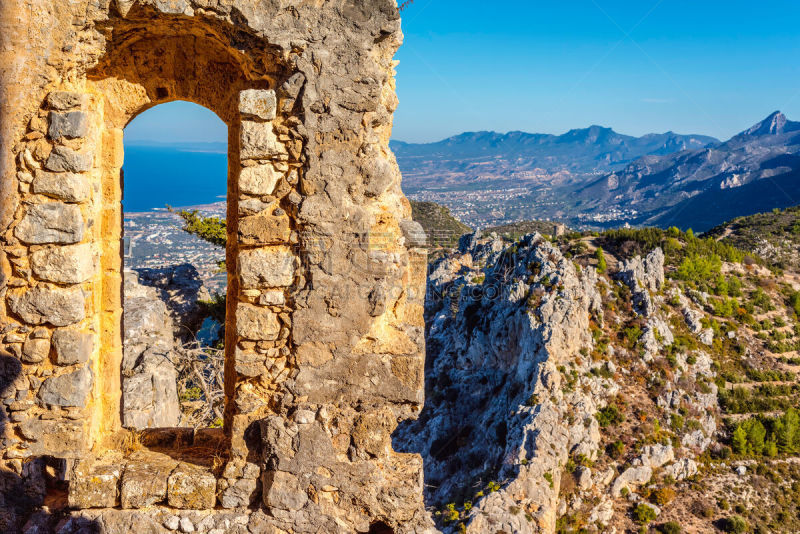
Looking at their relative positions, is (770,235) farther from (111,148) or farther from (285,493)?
(111,148)

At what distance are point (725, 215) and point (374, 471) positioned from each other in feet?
198

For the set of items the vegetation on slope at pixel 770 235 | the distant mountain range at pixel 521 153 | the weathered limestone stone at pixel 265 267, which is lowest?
the weathered limestone stone at pixel 265 267

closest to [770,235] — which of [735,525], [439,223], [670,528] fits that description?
[439,223]

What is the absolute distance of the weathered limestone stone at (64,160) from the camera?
139 inches

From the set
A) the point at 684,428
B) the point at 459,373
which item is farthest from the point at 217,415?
the point at 684,428

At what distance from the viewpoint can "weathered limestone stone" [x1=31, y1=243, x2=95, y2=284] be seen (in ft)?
11.8

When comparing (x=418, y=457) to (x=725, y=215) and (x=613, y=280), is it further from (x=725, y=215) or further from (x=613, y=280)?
(x=725, y=215)

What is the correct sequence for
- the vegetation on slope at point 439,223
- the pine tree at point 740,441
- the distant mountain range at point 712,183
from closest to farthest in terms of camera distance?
the pine tree at point 740,441 → the vegetation on slope at point 439,223 → the distant mountain range at point 712,183

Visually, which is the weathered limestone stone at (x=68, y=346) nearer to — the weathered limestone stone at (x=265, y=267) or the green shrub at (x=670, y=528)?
the weathered limestone stone at (x=265, y=267)

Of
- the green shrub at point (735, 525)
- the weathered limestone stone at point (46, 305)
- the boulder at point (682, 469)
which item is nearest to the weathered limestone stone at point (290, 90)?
the weathered limestone stone at point (46, 305)

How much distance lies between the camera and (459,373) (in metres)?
22.1

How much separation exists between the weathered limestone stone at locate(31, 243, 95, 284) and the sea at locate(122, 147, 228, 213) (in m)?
19.5

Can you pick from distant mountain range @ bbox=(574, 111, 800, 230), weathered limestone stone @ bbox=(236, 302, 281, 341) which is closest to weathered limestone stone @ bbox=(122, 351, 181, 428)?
weathered limestone stone @ bbox=(236, 302, 281, 341)

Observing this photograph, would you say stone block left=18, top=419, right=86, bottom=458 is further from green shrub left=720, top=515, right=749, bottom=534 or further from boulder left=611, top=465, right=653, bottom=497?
green shrub left=720, top=515, right=749, bottom=534
